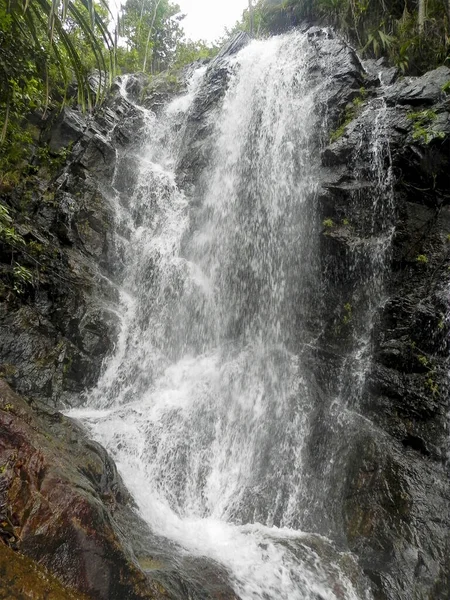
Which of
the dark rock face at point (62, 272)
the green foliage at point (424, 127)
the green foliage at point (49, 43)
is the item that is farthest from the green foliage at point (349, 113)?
the green foliage at point (49, 43)

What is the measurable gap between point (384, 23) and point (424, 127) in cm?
745

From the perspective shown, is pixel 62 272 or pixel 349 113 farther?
pixel 349 113

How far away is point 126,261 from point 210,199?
3.22 m

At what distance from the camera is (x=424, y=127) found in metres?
8.96

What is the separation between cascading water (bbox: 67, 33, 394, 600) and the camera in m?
5.89

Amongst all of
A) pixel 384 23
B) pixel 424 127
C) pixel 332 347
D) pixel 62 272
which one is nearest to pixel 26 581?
pixel 332 347

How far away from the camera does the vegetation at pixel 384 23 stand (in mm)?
11807

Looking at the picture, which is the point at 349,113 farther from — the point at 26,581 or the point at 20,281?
the point at 26,581

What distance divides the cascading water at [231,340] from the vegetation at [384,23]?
7.04ft

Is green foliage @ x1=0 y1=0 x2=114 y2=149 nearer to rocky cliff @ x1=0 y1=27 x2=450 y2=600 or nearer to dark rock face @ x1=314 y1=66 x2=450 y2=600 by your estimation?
rocky cliff @ x1=0 y1=27 x2=450 y2=600

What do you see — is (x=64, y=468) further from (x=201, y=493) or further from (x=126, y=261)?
(x=126, y=261)

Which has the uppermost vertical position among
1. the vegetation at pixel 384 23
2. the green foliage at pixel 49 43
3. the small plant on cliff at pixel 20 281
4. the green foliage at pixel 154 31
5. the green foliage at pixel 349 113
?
the green foliage at pixel 154 31

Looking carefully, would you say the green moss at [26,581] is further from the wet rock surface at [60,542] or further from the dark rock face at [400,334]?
the dark rock face at [400,334]

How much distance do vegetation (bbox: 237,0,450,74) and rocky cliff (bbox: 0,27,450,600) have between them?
112cm
